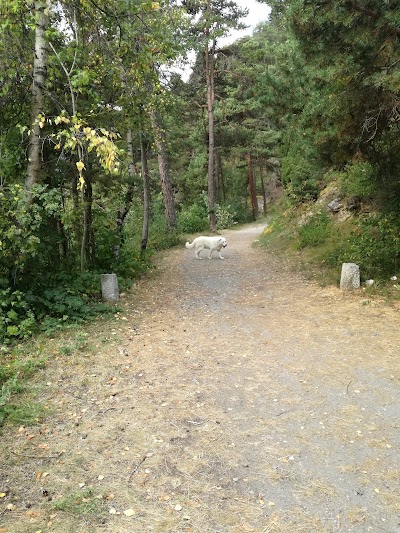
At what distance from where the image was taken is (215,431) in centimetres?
377

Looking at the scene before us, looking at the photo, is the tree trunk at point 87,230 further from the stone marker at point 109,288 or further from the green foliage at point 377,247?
the green foliage at point 377,247

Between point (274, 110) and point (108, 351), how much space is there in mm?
6713

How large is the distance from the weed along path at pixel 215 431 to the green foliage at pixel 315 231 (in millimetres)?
5612

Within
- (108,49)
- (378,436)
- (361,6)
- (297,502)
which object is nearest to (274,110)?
(361,6)

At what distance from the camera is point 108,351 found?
5605 mm

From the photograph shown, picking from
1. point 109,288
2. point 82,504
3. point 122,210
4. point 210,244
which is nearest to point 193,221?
point 210,244

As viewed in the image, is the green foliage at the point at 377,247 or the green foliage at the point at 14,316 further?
the green foliage at the point at 377,247

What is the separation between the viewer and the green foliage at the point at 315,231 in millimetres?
12297

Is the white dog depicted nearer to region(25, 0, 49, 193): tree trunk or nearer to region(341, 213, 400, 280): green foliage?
region(341, 213, 400, 280): green foliage

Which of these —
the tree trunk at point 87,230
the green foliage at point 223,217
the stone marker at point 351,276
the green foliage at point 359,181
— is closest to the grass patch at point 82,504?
the tree trunk at point 87,230

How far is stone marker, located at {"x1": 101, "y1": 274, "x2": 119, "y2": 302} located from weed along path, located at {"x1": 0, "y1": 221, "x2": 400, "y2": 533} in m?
0.97

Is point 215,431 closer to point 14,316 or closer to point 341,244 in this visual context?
point 14,316

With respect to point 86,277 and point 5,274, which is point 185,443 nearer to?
point 5,274

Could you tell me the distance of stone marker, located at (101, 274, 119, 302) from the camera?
775 centimetres
